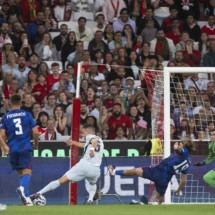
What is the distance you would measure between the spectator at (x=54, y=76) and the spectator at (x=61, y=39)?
4.90 feet

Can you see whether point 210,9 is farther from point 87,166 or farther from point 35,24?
point 87,166

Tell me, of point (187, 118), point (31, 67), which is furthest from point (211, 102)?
point (31, 67)

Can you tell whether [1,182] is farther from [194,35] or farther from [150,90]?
[194,35]

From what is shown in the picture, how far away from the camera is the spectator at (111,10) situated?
29094 mm

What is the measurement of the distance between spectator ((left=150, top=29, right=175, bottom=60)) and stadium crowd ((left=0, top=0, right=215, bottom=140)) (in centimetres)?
2

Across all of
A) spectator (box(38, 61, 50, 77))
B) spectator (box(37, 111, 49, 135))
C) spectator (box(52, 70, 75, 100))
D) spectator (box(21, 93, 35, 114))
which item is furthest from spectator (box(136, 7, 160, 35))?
spectator (box(37, 111, 49, 135))

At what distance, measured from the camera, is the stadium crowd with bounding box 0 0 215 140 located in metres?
24.4

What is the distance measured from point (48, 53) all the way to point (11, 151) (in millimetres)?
8552

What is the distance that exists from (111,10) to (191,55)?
2405 mm

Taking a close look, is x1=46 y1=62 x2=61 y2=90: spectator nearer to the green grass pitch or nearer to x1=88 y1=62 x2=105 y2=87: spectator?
x1=88 y1=62 x2=105 y2=87: spectator

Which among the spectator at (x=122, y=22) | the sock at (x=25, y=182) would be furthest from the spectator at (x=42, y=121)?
the spectator at (x=122, y=22)

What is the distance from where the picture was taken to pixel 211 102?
80.4 feet

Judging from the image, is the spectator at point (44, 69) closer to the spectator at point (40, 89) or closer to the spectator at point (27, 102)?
the spectator at point (40, 89)

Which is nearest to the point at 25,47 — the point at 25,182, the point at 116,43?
the point at 116,43
